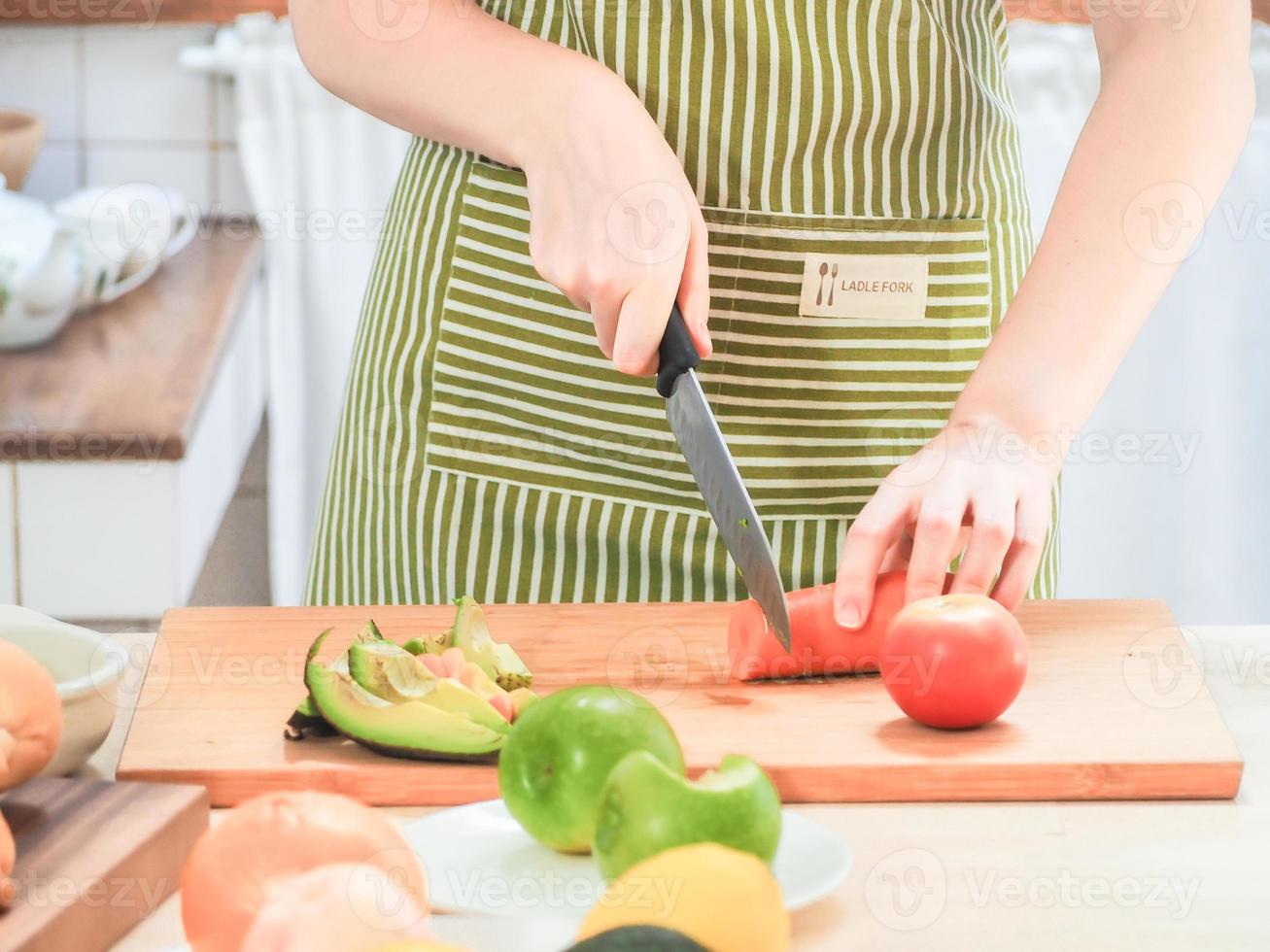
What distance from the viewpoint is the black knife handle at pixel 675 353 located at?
891 mm

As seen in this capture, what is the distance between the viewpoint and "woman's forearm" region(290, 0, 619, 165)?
938 millimetres

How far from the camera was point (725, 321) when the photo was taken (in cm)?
111

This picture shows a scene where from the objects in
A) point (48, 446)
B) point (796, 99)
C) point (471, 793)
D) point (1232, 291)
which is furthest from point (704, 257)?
point (1232, 291)

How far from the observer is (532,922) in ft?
2.11

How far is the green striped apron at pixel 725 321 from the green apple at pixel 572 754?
417 millimetres

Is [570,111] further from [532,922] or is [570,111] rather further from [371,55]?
[532,922]

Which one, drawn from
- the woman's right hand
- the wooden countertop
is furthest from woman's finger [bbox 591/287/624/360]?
the wooden countertop

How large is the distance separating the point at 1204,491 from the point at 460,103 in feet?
5.30
